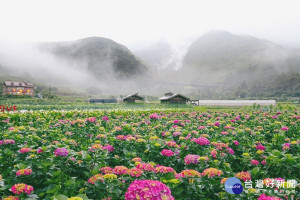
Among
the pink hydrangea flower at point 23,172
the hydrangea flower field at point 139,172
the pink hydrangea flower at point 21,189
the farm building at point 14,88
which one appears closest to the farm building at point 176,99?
the hydrangea flower field at point 139,172

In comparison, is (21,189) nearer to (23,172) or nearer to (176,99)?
(23,172)

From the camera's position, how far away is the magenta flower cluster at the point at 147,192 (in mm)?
2191

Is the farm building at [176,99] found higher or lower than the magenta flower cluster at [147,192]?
higher

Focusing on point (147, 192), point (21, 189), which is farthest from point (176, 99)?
point (147, 192)

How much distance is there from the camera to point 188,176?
2.93 meters

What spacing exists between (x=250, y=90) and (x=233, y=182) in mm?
169613

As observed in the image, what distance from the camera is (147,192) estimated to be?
2.19m

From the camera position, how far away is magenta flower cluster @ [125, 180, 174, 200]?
2191mm

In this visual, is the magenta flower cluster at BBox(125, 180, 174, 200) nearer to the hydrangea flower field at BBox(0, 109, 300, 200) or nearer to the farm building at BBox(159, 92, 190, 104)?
the hydrangea flower field at BBox(0, 109, 300, 200)

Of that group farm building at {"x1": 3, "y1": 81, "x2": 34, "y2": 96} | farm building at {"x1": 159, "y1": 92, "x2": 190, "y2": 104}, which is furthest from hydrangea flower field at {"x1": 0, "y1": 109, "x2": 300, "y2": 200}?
farm building at {"x1": 3, "y1": 81, "x2": 34, "y2": 96}

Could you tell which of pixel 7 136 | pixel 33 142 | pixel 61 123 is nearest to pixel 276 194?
pixel 33 142

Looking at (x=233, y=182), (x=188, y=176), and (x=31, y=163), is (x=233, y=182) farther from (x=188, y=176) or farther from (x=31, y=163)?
(x=31, y=163)

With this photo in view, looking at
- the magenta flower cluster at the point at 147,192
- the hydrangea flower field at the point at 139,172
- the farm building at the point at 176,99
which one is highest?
the farm building at the point at 176,99

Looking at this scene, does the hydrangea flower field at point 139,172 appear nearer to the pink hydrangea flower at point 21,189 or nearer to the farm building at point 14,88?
the pink hydrangea flower at point 21,189
